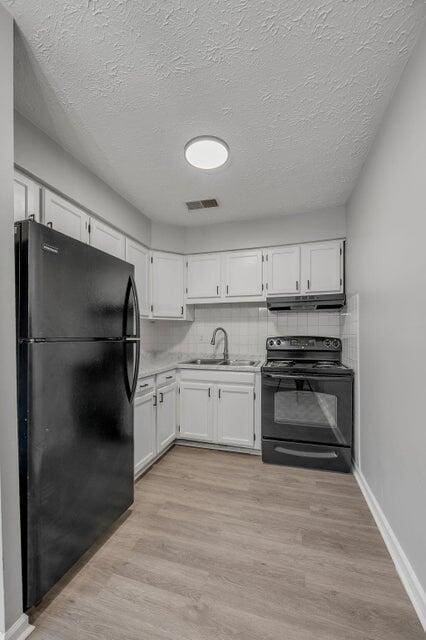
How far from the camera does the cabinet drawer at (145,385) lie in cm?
238

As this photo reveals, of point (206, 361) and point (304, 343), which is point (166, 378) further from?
point (304, 343)

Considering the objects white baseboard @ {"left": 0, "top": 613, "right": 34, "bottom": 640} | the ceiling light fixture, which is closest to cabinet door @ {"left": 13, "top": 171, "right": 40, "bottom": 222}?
the ceiling light fixture

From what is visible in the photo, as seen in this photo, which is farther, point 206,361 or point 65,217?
point 206,361

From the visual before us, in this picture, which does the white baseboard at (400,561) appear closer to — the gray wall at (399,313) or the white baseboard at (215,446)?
the gray wall at (399,313)

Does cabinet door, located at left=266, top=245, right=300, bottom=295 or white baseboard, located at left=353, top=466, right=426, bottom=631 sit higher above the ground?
cabinet door, located at left=266, top=245, right=300, bottom=295

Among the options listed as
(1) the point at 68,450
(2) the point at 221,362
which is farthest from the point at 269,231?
(1) the point at 68,450

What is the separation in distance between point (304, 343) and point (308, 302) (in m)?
0.49

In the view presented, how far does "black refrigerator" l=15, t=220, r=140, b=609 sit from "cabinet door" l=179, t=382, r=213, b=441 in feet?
3.94

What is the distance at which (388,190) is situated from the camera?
65.6 inches

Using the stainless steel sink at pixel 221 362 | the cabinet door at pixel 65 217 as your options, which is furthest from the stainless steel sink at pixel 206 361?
the cabinet door at pixel 65 217

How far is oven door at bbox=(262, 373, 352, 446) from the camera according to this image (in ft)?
8.45

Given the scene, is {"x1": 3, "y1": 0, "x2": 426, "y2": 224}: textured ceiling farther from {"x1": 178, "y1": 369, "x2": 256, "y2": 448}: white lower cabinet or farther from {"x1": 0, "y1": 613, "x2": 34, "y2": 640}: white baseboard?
{"x1": 0, "y1": 613, "x2": 34, "y2": 640}: white baseboard

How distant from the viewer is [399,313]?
150 cm

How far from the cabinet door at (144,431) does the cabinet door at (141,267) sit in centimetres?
92
